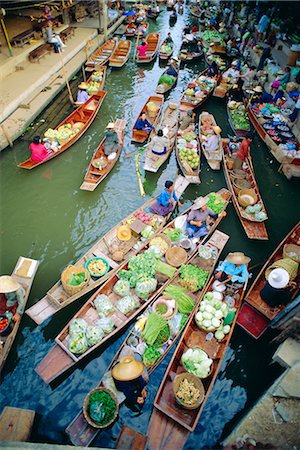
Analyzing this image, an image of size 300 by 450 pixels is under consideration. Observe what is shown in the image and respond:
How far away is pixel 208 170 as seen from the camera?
13.9 meters

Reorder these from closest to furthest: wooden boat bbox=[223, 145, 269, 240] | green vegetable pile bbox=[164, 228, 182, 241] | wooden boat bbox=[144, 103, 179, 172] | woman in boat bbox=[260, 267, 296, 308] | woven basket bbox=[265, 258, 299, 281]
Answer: woman in boat bbox=[260, 267, 296, 308] < woven basket bbox=[265, 258, 299, 281] < green vegetable pile bbox=[164, 228, 182, 241] < wooden boat bbox=[223, 145, 269, 240] < wooden boat bbox=[144, 103, 179, 172]

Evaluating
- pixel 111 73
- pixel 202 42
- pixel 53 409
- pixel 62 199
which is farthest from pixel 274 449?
pixel 202 42

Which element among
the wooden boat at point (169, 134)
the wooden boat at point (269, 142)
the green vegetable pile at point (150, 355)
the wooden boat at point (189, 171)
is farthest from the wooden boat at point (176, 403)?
the wooden boat at point (269, 142)

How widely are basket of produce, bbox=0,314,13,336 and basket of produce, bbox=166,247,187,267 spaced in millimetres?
4761

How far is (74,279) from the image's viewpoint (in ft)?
27.1

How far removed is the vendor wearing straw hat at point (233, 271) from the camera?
856 centimetres

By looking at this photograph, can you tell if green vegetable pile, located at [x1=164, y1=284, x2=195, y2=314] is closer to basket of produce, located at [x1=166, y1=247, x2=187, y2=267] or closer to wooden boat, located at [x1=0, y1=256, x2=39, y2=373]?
basket of produce, located at [x1=166, y1=247, x2=187, y2=267]

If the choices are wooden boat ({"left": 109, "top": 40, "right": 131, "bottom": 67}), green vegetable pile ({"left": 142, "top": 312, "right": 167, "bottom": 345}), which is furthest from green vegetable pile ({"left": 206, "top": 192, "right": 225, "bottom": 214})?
wooden boat ({"left": 109, "top": 40, "right": 131, "bottom": 67})

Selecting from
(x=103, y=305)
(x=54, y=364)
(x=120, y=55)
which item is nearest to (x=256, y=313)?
(x=103, y=305)

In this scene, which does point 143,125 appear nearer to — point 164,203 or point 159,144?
point 159,144

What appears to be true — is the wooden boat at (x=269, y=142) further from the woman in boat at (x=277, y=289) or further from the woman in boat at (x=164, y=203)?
the woman in boat at (x=277, y=289)

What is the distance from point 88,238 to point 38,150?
470 centimetres

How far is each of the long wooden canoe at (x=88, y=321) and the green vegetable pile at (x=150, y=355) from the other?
93 centimetres

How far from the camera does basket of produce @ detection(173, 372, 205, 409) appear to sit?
20.7 ft
